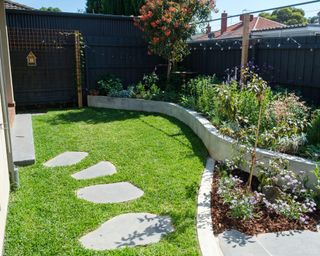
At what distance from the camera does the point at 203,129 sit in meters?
5.07

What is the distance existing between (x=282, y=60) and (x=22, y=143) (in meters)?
4.51

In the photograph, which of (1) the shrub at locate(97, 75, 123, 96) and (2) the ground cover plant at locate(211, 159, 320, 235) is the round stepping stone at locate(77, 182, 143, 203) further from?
(1) the shrub at locate(97, 75, 123, 96)

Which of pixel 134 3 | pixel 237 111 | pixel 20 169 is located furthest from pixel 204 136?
pixel 134 3

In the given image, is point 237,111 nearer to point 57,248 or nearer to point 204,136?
point 204,136

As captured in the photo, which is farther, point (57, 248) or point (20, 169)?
point (20, 169)

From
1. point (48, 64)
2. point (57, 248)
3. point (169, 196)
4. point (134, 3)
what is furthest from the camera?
point (134, 3)

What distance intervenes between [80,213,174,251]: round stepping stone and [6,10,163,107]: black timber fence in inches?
254

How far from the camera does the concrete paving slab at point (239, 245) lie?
2451mm

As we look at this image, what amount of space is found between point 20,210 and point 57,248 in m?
0.78

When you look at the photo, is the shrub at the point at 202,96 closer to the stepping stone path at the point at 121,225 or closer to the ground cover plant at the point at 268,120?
the ground cover plant at the point at 268,120

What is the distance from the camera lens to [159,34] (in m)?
7.97

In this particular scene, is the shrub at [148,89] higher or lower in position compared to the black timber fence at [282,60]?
lower

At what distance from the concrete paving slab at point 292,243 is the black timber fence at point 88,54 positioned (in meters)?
7.21

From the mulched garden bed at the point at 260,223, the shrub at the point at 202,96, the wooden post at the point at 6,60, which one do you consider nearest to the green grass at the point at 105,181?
the mulched garden bed at the point at 260,223
